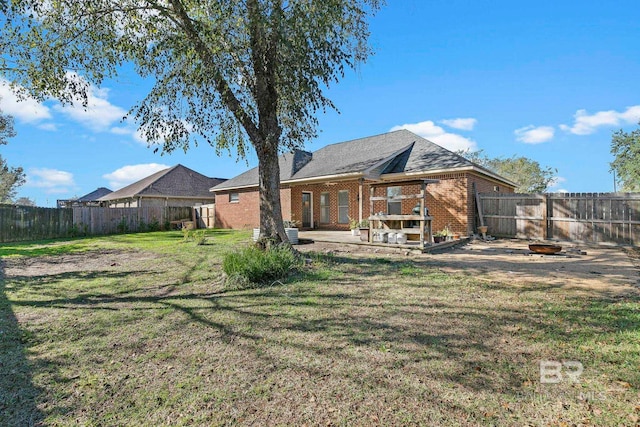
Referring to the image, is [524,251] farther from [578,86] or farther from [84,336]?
[84,336]

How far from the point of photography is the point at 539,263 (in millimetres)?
7562

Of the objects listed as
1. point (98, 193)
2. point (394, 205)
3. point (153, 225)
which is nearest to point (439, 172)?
point (394, 205)

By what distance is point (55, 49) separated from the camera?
752 cm

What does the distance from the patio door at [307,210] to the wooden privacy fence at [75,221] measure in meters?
9.94

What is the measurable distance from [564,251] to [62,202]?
4617 centimetres

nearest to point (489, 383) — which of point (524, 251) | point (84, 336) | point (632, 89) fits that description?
point (84, 336)

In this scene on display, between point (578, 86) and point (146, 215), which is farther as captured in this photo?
point (146, 215)

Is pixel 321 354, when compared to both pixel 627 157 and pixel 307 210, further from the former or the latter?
pixel 627 157

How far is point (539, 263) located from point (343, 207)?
10.0 metres

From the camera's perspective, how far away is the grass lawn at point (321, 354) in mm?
2289

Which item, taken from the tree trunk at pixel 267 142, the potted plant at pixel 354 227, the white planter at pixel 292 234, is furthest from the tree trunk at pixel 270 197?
the potted plant at pixel 354 227

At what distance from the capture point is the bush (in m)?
5.75

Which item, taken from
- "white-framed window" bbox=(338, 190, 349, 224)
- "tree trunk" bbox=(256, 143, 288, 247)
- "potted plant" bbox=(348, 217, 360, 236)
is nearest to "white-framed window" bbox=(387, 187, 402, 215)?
"potted plant" bbox=(348, 217, 360, 236)

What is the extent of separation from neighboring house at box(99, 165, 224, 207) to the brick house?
5.47 meters
